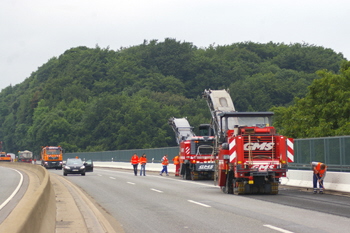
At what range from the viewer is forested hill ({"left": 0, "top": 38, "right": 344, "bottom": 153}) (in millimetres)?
117562

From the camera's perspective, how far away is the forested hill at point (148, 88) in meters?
118

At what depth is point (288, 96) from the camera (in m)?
116

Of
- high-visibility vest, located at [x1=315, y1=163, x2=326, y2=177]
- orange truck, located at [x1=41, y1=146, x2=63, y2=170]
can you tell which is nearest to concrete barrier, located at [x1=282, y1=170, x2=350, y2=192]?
high-visibility vest, located at [x1=315, y1=163, x2=326, y2=177]

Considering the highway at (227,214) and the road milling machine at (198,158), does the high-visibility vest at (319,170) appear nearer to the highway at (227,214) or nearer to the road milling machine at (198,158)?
the highway at (227,214)

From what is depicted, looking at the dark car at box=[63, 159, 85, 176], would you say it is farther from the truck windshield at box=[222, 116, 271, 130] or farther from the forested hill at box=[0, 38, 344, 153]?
the forested hill at box=[0, 38, 344, 153]

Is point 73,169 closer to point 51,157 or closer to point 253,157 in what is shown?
point 51,157

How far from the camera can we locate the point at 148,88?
137 m

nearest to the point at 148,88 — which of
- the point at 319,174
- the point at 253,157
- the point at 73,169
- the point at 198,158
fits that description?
the point at 73,169

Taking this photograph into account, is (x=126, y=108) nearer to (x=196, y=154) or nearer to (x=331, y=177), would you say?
(x=196, y=154)

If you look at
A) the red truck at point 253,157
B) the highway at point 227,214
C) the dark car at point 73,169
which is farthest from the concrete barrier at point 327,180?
the dark car at point 73,169

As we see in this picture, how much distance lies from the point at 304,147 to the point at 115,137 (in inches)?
3586

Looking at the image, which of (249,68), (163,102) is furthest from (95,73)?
(249,68)

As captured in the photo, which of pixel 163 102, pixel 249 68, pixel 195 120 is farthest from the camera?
pixel 249 68

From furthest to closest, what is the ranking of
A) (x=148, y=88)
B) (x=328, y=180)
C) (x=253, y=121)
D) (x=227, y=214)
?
1. (x=148, y=88)
2. (x=328, y=180)
3. (x=253, y=121)
4. (x=227, y=214)
